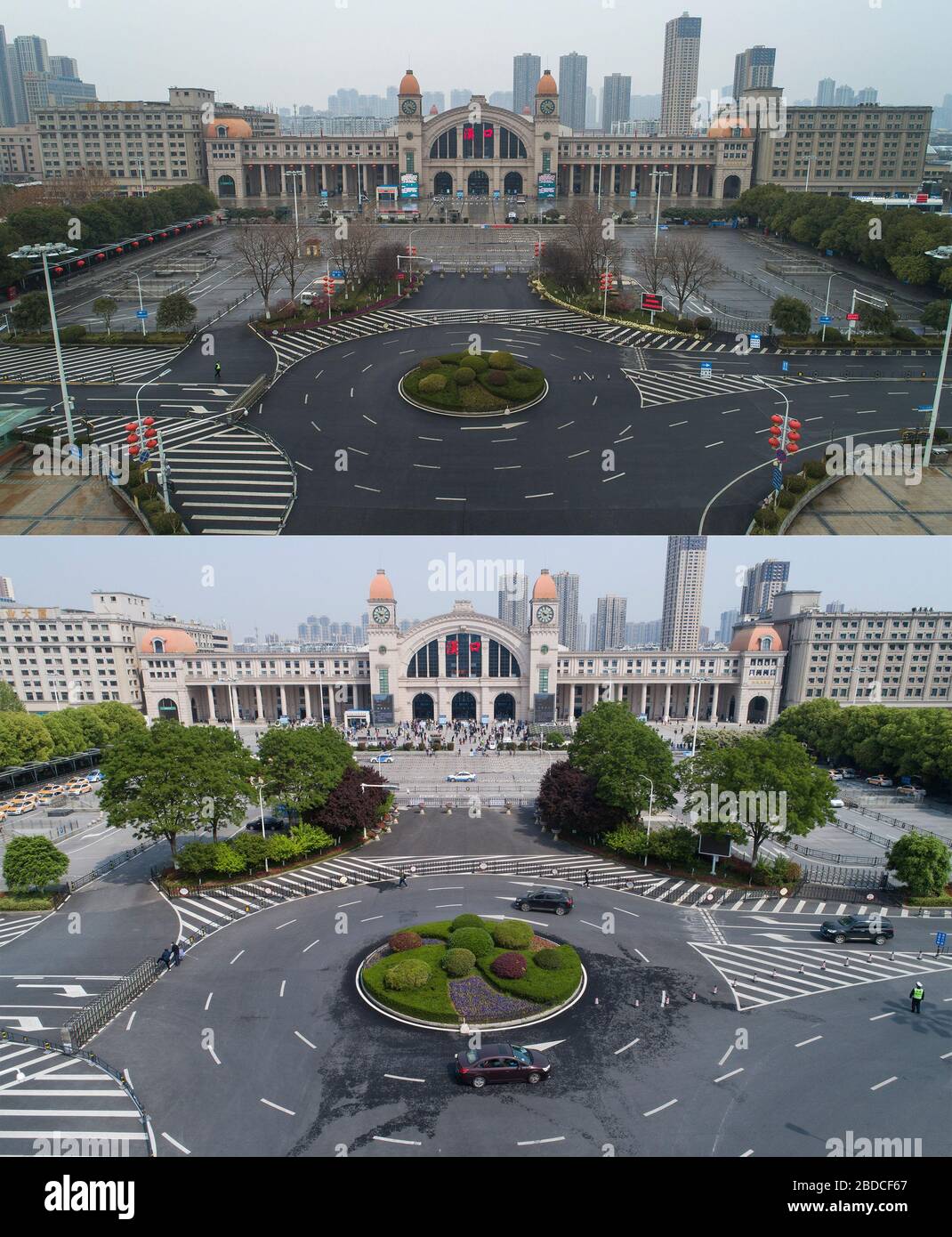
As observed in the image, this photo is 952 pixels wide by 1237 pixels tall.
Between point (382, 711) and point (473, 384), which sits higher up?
point (473, 384)

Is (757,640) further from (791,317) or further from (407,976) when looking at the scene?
(407,976)

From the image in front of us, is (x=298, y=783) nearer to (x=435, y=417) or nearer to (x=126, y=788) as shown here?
(x=126, y=788)

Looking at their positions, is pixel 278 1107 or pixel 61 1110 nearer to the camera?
pixel 278 1107

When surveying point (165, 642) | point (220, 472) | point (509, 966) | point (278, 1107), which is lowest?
point (165, 642)

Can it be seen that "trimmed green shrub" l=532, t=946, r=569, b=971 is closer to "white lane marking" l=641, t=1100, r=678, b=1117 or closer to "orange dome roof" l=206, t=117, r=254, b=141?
"white lane marking" l=641, t=1100, r=678, b=1117

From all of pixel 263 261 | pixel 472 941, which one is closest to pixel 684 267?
pixel 263 261

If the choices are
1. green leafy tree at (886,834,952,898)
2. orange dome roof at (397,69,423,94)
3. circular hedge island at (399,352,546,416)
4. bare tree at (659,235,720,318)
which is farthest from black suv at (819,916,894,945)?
orange dome roof at (397,69,423,94)

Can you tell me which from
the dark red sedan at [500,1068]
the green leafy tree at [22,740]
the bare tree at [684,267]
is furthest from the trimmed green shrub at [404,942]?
the bare tree at [684,267]
